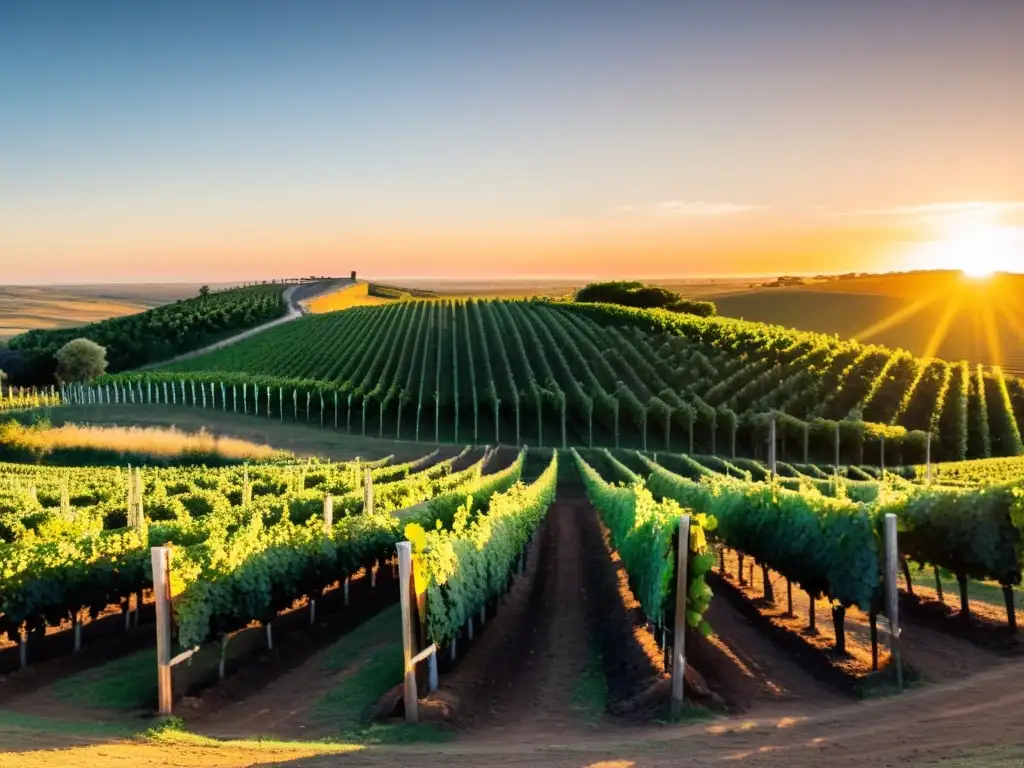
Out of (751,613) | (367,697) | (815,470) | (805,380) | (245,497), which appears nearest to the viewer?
(367,697)

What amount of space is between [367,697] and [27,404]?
2916 inches

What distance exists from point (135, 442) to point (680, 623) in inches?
2116

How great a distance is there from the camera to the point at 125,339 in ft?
408

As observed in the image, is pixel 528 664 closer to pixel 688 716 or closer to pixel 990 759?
pixel 688 716

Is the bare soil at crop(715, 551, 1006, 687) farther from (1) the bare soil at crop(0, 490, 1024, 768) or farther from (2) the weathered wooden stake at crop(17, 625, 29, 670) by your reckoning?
(2) the weathered wooden stake at crop(17, 625, 29, 670)

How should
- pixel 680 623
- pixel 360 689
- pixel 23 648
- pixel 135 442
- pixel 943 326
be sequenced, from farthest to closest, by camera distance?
pixel 943 326 < pixel 135 442 < pixel 23 648 < pixel 360 689 < pixel 680 623

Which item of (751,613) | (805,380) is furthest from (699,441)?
(751,613)

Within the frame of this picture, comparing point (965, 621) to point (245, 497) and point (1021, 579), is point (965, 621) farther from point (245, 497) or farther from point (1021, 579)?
point (245, 497)

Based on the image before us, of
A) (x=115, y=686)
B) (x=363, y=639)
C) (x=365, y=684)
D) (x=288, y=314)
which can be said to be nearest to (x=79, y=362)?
(x=288, y=314)

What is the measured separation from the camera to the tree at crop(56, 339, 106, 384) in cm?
10756

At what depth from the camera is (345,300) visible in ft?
545

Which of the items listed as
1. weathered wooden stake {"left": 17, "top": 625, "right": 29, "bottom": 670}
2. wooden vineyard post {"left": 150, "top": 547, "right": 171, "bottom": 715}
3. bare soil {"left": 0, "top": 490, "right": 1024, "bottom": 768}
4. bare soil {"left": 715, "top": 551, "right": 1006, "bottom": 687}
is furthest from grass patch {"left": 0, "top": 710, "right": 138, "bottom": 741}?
bare soil {"left": 715, "top": 551, "right": 1006, "bottom": 687}

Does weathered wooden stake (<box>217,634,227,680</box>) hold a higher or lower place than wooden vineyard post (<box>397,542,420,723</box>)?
lower

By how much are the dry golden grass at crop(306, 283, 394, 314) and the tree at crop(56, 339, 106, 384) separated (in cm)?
3866
